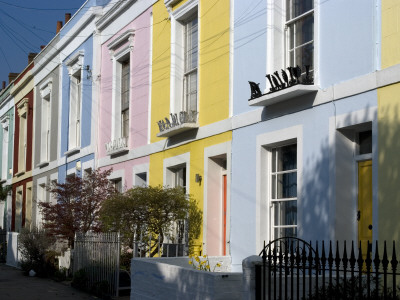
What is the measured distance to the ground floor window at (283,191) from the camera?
12.4 meters

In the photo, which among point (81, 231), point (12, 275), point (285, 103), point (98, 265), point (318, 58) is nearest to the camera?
point (318, 58)

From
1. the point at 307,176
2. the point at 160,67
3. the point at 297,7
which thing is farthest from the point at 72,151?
the point at 307,176

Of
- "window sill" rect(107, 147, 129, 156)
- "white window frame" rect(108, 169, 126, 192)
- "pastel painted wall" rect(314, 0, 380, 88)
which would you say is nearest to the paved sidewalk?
"white window frame" rect(108, 169, 126, 192)

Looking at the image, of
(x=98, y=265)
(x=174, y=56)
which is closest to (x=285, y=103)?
(x=174, y=56)

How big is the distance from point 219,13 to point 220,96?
1.70 metres

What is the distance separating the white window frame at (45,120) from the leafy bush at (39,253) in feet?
21.2

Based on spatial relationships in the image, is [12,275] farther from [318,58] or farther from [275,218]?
[318,58]

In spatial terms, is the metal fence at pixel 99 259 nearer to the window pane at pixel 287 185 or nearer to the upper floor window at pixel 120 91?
the upper floor window at pixel 120 91

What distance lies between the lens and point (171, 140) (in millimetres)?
16969

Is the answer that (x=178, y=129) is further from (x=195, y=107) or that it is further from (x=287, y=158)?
(x=287, y=158)

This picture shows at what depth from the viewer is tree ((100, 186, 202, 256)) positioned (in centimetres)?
1530

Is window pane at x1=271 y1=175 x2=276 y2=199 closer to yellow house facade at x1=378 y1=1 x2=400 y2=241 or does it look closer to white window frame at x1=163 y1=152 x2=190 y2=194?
yellow house facade at x1=378 y1=1 x2=400 y2=241

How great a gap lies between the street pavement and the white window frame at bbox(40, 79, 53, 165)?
25.5ft

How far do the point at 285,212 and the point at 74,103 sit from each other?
13.8m
